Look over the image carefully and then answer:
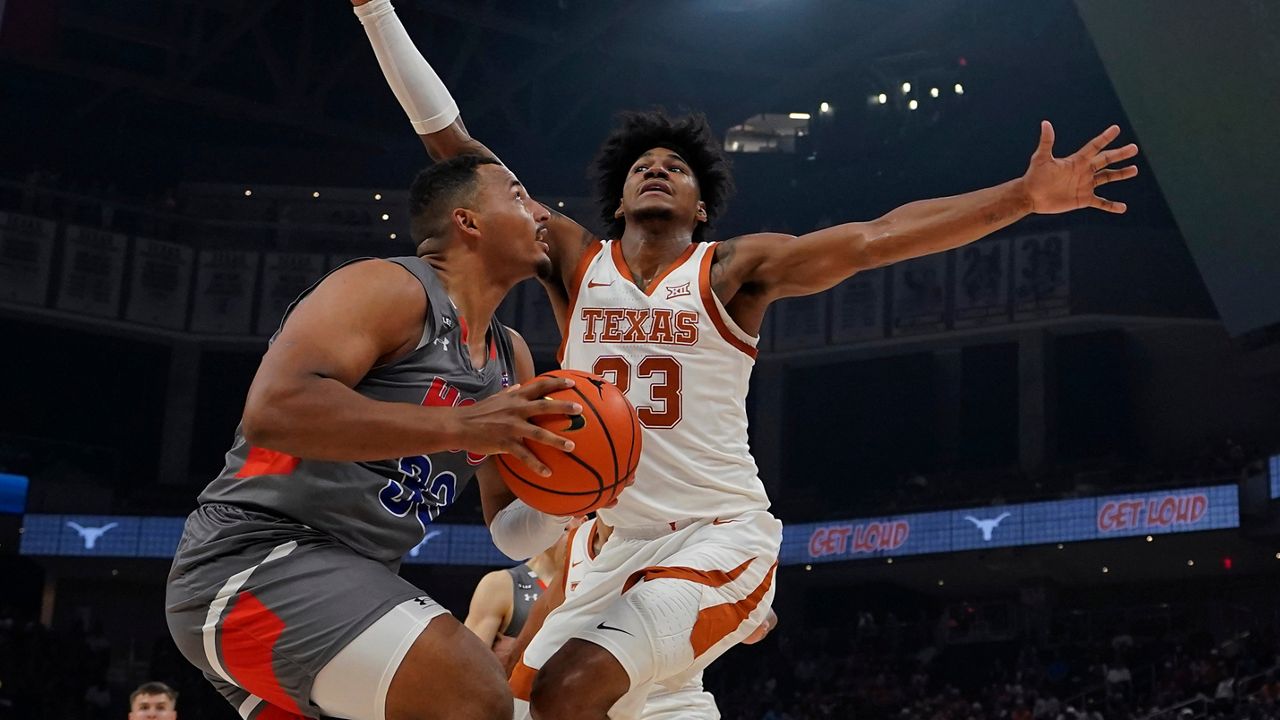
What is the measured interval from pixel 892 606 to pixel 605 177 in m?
22.7

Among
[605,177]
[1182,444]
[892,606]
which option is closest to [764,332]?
[892,606]

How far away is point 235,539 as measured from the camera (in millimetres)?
3229

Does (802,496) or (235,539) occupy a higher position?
(802,496)

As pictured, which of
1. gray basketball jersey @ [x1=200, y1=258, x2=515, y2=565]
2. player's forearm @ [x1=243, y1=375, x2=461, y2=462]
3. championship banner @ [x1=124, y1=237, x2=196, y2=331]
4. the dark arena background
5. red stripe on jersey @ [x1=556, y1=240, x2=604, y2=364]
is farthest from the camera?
championship banner @ [x1=124, y1=237, x2=196, y2=331]

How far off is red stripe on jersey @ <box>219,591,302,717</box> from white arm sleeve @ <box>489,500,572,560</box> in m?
1.09

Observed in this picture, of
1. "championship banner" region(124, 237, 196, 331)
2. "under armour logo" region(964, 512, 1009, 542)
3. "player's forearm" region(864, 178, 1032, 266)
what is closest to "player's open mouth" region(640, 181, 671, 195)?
"player's forearm" region(864, 178, 1032, 266)

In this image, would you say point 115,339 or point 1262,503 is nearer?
point 1262,503

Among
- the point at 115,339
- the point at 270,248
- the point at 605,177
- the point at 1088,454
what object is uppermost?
the point at 270,248

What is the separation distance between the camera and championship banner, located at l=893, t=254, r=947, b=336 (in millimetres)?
26828

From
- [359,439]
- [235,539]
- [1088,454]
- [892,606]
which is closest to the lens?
[359,439]

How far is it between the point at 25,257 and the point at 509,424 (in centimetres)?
2555

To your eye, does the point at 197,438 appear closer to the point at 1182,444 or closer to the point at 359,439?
Answer: the point at 1182,444

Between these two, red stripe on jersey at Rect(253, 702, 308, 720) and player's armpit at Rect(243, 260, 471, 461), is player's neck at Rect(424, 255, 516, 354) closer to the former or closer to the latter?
player's armpit at Rect(243, 260, 471, 461)

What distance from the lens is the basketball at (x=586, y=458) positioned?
347 cm
